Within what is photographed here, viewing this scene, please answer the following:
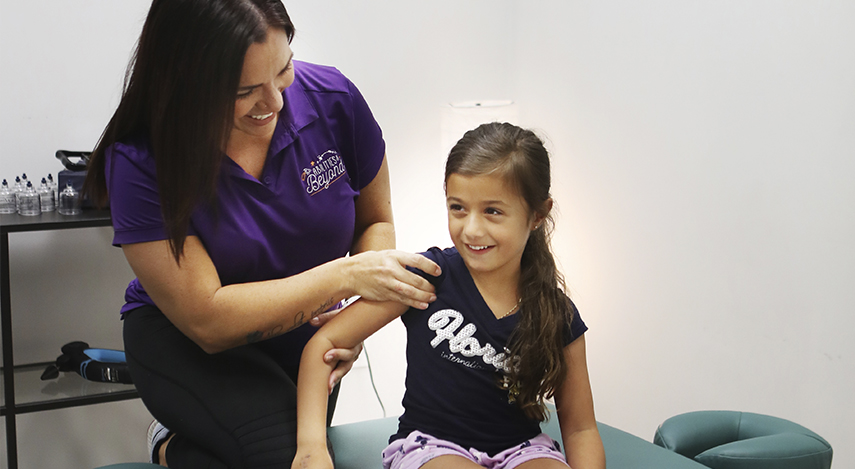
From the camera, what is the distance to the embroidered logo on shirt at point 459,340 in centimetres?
124

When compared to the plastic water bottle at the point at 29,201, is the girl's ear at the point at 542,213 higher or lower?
higher

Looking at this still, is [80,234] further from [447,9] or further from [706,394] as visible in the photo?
[706,394]

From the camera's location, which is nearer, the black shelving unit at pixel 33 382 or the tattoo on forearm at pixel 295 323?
the tattoo on forearm at pixel 295 323

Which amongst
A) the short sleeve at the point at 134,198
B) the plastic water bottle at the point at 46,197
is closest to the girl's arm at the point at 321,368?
the short sleeve at the point at 134,198

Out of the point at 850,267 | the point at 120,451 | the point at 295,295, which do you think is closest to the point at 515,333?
the point at 295,295

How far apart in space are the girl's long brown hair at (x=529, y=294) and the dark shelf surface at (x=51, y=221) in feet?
4.18

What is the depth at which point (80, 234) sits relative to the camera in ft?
7.73

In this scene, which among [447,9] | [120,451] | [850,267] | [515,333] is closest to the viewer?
[515,333]

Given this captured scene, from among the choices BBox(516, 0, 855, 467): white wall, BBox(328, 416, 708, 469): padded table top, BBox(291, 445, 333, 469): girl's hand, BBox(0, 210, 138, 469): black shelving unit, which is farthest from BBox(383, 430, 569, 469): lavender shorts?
BBox(0, 210, 138, 469): black shelving unit

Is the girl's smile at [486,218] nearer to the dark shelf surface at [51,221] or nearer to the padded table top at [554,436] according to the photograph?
the padded table top at [554,436]

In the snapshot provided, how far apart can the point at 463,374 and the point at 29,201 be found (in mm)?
1552

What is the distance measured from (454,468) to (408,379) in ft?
0.73

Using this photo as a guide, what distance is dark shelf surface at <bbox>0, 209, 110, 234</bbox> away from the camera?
6.24 ft

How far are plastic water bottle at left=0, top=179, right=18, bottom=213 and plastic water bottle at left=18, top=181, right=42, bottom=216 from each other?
1.7 inches
